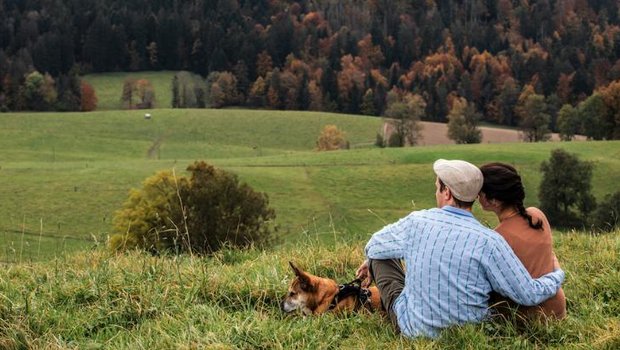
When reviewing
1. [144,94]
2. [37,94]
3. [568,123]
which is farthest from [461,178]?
[144,94]

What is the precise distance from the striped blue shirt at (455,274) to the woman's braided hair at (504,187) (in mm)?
385

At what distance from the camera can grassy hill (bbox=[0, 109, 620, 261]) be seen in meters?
Answer: 59.1

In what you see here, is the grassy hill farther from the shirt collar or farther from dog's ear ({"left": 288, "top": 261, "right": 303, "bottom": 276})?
the shirt collar

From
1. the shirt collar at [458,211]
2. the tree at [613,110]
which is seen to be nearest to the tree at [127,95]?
the tree at [613,110]

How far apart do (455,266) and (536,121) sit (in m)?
123

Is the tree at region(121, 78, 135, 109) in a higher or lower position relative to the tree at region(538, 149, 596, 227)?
higher

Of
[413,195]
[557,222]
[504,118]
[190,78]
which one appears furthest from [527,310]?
[190,78]

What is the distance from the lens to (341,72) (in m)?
173

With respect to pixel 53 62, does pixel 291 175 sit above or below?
below

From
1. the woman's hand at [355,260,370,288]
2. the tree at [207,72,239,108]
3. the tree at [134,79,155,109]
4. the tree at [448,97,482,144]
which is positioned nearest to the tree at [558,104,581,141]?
the tree at [448,97,482,144]

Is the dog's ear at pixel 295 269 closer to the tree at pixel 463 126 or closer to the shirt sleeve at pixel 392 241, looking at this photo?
the shirt sleeve at pixel 392 241

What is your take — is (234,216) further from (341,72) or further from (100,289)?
(341,72)

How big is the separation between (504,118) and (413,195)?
300 feet

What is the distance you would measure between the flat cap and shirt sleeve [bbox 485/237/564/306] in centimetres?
49
